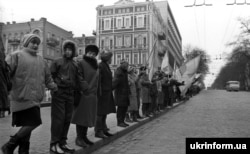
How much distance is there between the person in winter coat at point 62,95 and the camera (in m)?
4.89

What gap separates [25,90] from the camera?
167 inches

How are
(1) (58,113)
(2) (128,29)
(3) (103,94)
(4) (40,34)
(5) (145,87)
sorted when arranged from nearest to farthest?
(1) (58,113), (3) (103,94), (5) (145,87), (4) (40,34), (2) (128,29)

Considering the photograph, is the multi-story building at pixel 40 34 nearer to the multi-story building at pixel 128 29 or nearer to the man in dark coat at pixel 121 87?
the multi-story building at pixel 128 29

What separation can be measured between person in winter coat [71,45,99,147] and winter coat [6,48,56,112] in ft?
3.95

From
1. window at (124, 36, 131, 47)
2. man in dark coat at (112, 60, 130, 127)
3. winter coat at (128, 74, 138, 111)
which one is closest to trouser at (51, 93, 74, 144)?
man in dark coat at (112, 60, 130, 127)

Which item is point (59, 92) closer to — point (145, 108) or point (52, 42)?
point (145, 108)

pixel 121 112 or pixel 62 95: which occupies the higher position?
pixel 62 95

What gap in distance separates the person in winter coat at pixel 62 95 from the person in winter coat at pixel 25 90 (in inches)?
16.4

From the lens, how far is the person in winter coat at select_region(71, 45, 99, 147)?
5.53 meters

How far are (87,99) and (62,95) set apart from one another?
0.72 metres

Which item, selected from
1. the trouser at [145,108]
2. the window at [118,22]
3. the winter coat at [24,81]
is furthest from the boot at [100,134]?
the window at [118,22]

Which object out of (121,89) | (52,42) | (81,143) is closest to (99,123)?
(81,143)

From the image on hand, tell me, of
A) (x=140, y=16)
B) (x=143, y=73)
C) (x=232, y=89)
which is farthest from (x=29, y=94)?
(x=232, y=89)

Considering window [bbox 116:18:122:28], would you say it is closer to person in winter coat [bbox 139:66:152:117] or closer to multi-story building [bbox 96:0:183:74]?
multi-story building [bbox 96:0:183:74]
